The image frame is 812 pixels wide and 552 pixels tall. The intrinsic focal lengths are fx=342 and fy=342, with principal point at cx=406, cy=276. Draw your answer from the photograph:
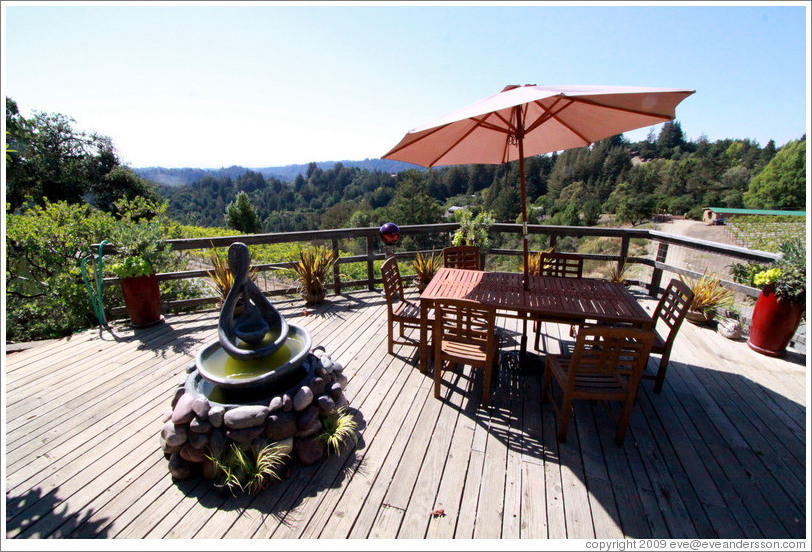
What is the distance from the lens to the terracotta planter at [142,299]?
3762 millimetres

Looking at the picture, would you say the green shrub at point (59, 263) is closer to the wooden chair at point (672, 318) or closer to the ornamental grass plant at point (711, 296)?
the wooden chair at point (672, 318)

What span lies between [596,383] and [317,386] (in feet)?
5.98

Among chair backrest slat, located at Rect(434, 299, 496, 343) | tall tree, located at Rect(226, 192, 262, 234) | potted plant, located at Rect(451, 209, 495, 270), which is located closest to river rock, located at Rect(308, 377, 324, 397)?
chair backrest slat, located at Rect(434, 299, 496, 343)

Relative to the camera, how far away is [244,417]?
1.93 meters

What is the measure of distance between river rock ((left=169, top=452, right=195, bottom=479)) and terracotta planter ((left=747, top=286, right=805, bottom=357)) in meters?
4.80

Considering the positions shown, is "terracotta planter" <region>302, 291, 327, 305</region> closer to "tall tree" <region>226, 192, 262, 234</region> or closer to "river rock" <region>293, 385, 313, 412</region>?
"river rock" <region>293, 385, 313, 412</region>

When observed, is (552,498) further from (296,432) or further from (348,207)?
(348,207)

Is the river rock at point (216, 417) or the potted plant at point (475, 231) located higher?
the potted plant at point (475, 231)

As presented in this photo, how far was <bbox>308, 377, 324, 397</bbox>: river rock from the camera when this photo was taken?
221cm

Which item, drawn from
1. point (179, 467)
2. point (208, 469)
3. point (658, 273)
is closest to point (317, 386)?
point (208, 469)

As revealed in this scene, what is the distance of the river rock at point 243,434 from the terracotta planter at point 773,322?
14.5ft

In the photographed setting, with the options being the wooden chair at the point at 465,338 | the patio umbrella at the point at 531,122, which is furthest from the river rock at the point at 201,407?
the patio umbrella at the point at 531,122

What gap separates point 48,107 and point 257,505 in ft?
83.0

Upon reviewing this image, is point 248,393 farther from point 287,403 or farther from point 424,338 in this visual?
point 424,338
